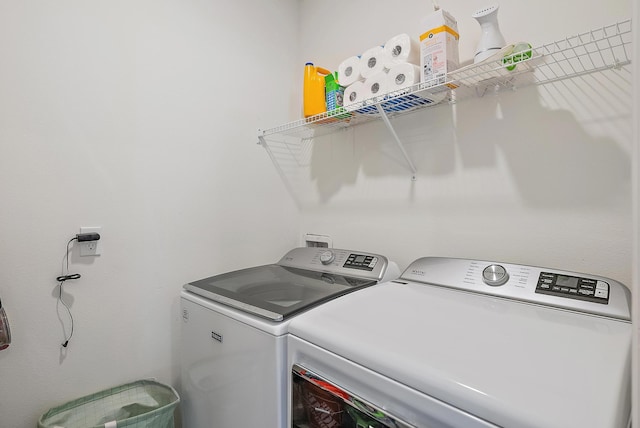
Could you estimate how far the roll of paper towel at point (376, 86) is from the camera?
4.74 ft

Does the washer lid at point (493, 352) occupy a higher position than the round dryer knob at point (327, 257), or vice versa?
the round dryer knob at point (327, 257)

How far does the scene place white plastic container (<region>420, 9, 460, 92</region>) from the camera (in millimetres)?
1233

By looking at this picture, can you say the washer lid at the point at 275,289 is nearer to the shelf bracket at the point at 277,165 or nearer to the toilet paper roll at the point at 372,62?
the shelf bracket at the point at 277,165

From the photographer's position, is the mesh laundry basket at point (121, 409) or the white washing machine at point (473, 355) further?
the mesh laundry basket at point (121, 409)

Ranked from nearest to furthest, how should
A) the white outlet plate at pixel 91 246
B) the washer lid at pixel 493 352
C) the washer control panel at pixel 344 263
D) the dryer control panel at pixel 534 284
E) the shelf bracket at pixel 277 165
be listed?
the washer lid at pixel 493 352, the dryer control panel at pixel 534 284, the white outlet plate at pixel 91 246, the washer control panel at pixel 344 263, the shelf bracket at pixel 277 165

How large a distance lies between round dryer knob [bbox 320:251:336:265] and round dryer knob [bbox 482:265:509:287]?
2.42 ft

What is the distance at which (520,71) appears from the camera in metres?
1.19

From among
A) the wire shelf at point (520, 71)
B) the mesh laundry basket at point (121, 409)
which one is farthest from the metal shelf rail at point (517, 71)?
the mesh laundry basket at point (121, 409)

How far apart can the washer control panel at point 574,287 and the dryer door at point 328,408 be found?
72 centimetres

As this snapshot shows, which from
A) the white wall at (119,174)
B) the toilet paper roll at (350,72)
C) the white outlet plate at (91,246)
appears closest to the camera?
the white wall at (119,174)

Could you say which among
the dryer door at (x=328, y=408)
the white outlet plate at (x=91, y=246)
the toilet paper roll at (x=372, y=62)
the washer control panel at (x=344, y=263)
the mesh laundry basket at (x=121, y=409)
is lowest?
the mesh laundry basket at (x=121, y=409)

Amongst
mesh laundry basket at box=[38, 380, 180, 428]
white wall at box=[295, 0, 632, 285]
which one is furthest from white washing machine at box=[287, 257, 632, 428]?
mesh laundry basket at box=[38, 380, 180, 428]

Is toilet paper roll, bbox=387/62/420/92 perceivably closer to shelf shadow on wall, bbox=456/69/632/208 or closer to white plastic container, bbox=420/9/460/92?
white plastic container, bbox=420/9/460/92

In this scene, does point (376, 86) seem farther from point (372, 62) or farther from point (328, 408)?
point (328, 408)
